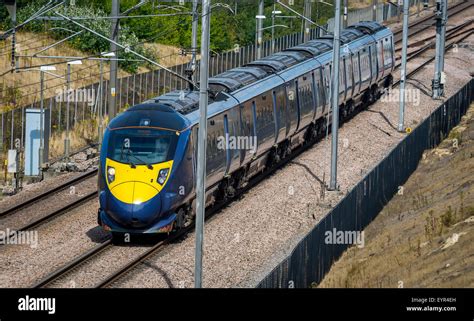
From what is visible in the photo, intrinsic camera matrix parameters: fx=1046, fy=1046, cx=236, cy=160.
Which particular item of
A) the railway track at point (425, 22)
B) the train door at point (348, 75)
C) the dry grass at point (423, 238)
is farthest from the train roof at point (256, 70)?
the railway track at point (425, 22)

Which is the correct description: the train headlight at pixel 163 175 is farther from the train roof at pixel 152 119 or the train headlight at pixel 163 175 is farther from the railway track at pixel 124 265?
the railway track at pixel 124 265

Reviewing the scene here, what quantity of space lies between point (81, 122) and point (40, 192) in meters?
12.1

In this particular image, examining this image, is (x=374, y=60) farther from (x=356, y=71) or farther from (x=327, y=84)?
(x=327, y=84)

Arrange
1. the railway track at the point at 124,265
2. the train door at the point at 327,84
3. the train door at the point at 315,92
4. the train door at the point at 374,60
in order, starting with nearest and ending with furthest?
the railway track at the point at 124,265 → the train door at the point at 315,92 → the train door at the point at 327,84 → the train door at the point at 374,60

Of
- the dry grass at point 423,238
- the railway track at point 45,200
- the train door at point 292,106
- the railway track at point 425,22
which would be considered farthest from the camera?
the railway track at point 425,22

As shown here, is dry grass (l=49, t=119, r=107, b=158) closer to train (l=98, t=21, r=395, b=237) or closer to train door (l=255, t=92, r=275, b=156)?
train (l=98, t=21, r=395, b=237)

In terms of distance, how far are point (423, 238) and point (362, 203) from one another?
3302 millimetres

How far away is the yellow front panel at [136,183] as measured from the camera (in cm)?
2277

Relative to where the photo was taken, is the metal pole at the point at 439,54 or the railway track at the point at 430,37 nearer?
the metal pole at the point at 439,54

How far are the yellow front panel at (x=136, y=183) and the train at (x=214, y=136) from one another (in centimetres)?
2

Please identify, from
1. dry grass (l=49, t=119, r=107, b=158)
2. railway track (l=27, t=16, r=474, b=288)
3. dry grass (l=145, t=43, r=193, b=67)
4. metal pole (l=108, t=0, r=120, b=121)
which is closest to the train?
railway track (l=27, t=16, r=474, b=288)

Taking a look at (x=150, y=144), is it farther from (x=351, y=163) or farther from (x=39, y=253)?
(x=351, y=163)

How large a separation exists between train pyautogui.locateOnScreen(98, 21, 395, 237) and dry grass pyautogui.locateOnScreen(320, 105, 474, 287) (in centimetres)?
379

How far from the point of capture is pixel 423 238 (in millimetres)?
24000
